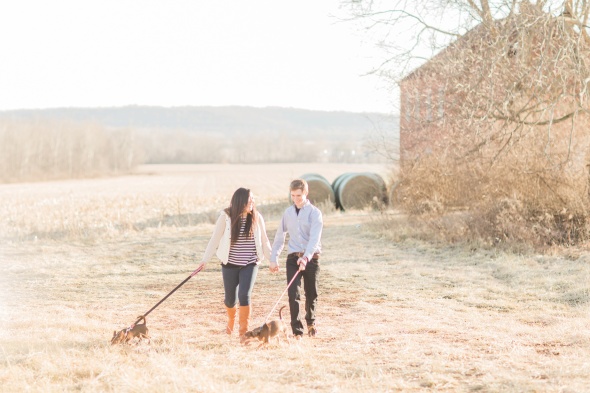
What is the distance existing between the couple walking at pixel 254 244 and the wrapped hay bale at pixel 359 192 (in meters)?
19.5

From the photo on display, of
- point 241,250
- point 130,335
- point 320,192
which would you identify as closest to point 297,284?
point 241,250

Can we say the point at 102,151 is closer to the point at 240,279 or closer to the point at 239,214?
the point at 240,279

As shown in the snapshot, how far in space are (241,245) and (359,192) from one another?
2011 centimetres

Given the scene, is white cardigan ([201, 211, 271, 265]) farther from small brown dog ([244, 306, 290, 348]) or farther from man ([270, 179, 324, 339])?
small brown dog ([244, 306, 290, 348])

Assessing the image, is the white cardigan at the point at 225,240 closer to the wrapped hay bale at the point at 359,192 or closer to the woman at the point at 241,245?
the woman at the point at 241,245

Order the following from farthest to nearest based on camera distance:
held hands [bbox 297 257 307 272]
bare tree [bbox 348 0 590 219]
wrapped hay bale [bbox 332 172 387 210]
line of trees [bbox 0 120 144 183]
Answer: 1. line of trees [bbox 0 120 144 183]
2. wrapped hay bale [bbox 332 172 387 210]
3. bare tree [bbox 348 0 590 219]
4. held hands [bbox 297 257 307 272]

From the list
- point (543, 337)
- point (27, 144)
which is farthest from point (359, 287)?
point (27, 144)

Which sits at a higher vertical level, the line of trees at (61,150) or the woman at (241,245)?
the line of trees at (61,150)

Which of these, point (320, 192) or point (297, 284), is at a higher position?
point (320, 192)

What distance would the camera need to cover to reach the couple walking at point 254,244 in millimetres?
7574

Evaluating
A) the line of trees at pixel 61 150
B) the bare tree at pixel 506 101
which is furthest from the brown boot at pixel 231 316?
the line of trees at pixel 61 150

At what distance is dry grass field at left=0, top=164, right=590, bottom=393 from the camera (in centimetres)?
609

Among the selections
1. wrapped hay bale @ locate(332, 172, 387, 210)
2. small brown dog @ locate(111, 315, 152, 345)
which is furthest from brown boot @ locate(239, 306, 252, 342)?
wrapped hay bale @ locate(332, 172, 387, 210)

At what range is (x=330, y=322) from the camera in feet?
29.5
